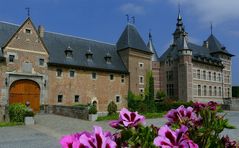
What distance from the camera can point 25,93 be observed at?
80.9 feet

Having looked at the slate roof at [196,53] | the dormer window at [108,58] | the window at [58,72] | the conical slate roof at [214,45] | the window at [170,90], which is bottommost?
the window at [170,90]

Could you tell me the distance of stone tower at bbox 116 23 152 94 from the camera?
33.0 m

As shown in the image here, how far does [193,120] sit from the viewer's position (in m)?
1.91

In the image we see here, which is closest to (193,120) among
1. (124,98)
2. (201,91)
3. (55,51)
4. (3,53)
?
(3,53)

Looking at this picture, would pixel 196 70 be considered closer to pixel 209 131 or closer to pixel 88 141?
pixel 209 131

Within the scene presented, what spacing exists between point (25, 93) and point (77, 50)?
27.9 ft

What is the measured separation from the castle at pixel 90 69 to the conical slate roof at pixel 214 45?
2.46 meters

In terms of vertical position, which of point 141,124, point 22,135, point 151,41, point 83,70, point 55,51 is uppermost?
point 151,41

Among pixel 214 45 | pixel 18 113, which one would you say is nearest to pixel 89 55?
pixel 18 113

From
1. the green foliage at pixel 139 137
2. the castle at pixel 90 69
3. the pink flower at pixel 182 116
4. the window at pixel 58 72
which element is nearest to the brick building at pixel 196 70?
the castle at pixel 90 69

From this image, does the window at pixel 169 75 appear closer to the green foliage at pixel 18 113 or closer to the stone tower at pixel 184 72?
the stone tower at pixel 184 72

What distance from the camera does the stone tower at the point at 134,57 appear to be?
3303 cm

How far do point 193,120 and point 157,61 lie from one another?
139ft

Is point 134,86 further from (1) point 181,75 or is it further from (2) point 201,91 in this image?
(2) point 201,91
